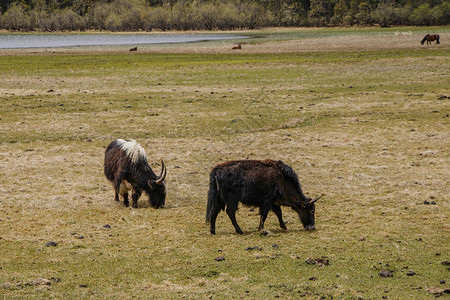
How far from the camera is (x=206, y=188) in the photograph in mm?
14445

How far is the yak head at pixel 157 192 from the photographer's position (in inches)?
513

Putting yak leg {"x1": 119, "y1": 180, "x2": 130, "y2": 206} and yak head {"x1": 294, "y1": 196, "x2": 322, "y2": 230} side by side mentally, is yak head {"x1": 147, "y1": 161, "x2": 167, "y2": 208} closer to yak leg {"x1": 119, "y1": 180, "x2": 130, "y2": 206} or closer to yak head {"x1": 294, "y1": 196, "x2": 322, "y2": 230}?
yak leg {"x1": 119, "y1": 180, "x2": 130, "y2": 206}

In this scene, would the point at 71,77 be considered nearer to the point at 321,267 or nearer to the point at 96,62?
the point at 96,62

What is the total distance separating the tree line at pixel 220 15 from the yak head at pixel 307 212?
11717 cm

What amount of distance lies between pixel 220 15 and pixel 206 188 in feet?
396

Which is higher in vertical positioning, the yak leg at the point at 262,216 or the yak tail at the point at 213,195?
the yak tail at the point at 213,195

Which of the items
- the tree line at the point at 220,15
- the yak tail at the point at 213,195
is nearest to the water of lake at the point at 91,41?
the tree line at the point at 220,15

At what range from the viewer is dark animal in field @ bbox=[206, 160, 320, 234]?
10.7 meters

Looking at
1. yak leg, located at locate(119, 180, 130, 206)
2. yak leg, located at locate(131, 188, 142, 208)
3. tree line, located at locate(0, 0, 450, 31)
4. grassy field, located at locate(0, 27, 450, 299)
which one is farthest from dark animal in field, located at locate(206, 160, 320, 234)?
tree line, located at locate(0, 0, 450, 31)

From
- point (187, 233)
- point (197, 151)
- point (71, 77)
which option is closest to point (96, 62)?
point (71, 77)

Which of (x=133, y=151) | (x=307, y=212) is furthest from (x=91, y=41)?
(x=307, y=212)

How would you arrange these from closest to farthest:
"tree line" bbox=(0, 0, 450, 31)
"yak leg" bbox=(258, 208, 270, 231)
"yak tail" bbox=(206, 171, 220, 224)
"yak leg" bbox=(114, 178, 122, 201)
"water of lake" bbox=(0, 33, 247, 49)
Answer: "yak tail" bbox=(206, 171, 220, 224) → "yak leg" bbox=(258, 208, 270, 231) → "yak leg" bbox=(114, 178, 122, 201) → "water of lake" bbox=(0, 33, 247, 49) → "tree line" bbox=(0, 0, 450, 31)

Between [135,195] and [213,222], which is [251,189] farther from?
[135,195]

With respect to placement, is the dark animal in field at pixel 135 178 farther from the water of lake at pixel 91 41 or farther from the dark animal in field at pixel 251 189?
the water of lake at pixel 91 41
